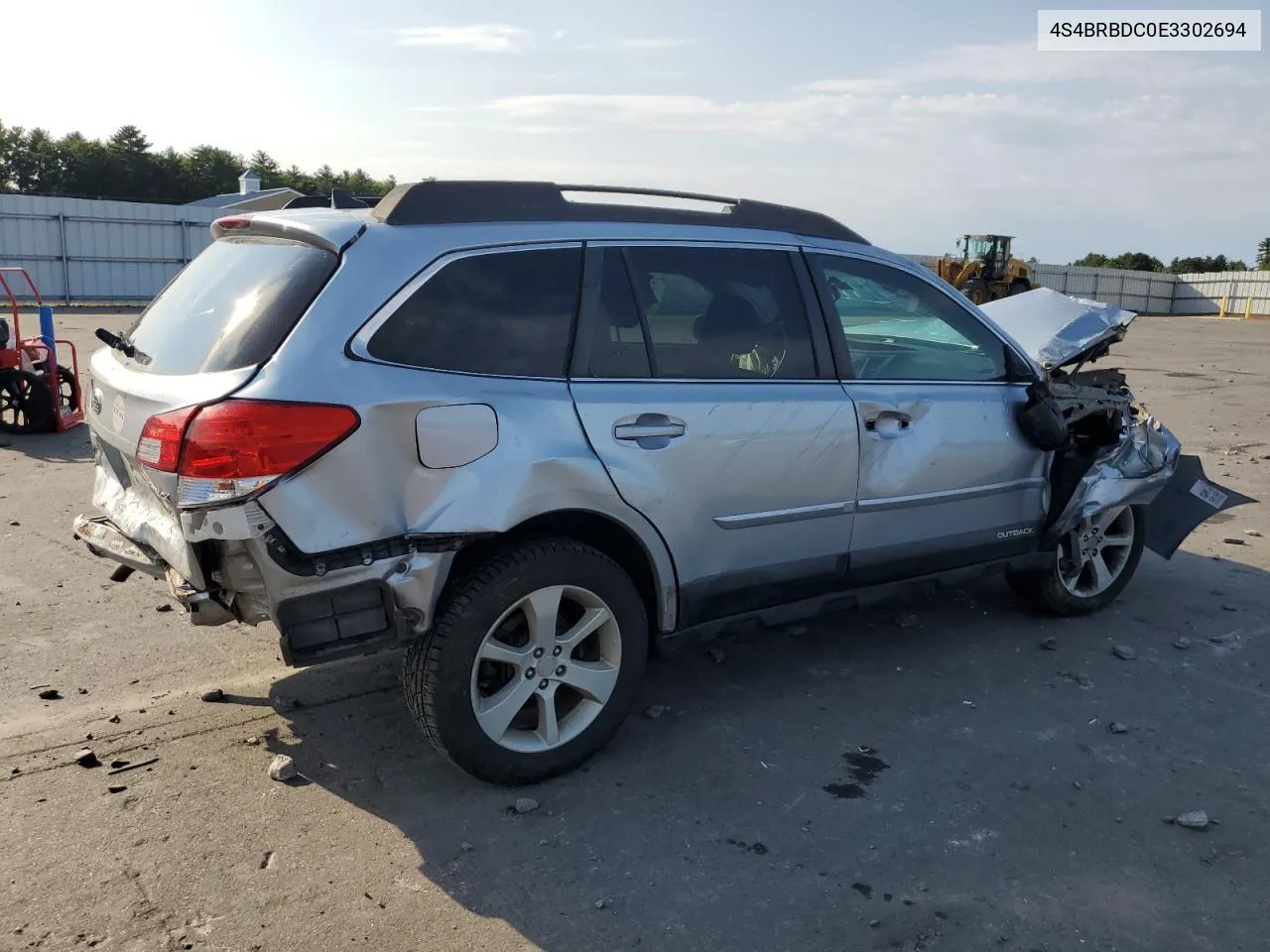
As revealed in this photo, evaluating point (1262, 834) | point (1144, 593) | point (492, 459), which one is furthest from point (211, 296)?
point (1144, 593)

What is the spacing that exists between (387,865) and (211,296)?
1.93m

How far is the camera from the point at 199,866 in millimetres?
3020

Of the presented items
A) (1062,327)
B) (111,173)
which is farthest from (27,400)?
(111,173)

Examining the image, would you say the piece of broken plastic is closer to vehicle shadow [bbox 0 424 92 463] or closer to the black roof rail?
the black roof rail

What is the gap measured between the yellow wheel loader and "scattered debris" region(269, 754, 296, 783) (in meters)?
33.8

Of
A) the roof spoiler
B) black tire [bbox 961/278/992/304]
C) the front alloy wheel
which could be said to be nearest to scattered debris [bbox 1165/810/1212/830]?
the front alloy wheel

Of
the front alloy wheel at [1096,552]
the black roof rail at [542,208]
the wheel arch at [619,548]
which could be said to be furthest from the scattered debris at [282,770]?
the front alloy wheel at [1096,552]

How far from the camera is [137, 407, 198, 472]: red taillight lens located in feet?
9.78

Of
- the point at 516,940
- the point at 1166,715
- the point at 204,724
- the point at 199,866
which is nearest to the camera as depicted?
the point at 516,940

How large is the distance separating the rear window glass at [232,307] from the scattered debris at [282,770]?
1.36m

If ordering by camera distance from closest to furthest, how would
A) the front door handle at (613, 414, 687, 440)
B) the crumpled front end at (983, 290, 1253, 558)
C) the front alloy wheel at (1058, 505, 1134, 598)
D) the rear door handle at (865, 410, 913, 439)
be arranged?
1. the front door handle at (613, 414, 687, 440)
2. the rear door handle at (865, 410, 913, 439)
3. the crumpled front end at (983, 290, 1253, 558)
4. the front alloy wheel at (1058, 505, 1134, 598)

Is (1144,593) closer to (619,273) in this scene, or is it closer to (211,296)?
(619,273)

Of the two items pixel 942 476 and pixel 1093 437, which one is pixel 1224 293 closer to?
pixel 1093 437

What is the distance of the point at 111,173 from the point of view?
5588 centimetres
